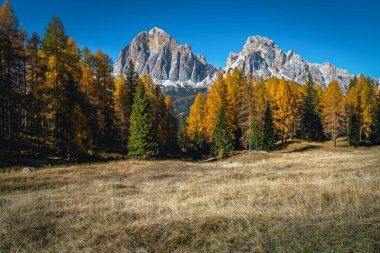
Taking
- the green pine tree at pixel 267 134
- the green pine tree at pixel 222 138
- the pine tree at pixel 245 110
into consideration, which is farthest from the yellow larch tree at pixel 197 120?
the green pine tree at pixel 267 134

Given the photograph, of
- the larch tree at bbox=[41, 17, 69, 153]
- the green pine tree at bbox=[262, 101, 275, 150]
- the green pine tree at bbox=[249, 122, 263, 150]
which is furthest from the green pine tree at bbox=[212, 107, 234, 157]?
the larch tree at bbox=[41, 17, 69, 153]

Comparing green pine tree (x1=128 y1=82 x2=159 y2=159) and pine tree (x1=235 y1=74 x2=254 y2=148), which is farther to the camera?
pine tree (x1=235 y1=74 x2=254 y2=148)

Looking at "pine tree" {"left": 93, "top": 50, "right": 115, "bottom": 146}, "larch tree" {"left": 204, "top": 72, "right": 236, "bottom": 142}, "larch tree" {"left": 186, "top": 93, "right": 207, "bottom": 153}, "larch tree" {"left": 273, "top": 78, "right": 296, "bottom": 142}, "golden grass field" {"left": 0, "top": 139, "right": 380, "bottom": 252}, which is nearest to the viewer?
"golden grass field" {"left": 0, "top": 139, "right": 380, "bottom": 252}

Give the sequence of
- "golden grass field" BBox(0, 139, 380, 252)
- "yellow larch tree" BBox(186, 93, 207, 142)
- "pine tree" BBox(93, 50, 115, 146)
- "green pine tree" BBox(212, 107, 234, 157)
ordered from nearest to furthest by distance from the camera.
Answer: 1. "golden grass field" BBox(0, 139, 380, 252)
2. "green pine tree" BBox(212, 107, 234, 157)
3. "pine tree" BBox(93, 50, 115, 146)
4. "yellow larch tree" BBox(186, 93, 207, 142)

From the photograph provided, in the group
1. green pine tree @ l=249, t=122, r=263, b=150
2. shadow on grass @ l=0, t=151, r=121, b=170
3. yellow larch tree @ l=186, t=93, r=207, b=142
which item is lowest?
shadow on grass @ l=0, t=151, r=121, b=170

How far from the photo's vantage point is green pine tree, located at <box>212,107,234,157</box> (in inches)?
1563

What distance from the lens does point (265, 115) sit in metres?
46.0

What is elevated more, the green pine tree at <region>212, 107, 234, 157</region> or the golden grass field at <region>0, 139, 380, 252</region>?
the green pine tree at <region>212, 107, 234, 157</region>

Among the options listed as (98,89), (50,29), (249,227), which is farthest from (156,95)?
(249,227)

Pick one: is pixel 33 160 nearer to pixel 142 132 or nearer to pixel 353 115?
pixel 142 132

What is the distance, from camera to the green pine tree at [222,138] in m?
39.7

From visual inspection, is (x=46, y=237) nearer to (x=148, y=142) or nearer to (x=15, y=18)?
(x=148, y=142)

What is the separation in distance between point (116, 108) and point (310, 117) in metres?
43.6

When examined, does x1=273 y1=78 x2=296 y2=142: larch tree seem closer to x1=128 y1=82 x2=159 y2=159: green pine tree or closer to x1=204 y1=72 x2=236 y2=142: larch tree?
x1=204 y1=72 x2=236 y2=142: larch tree
